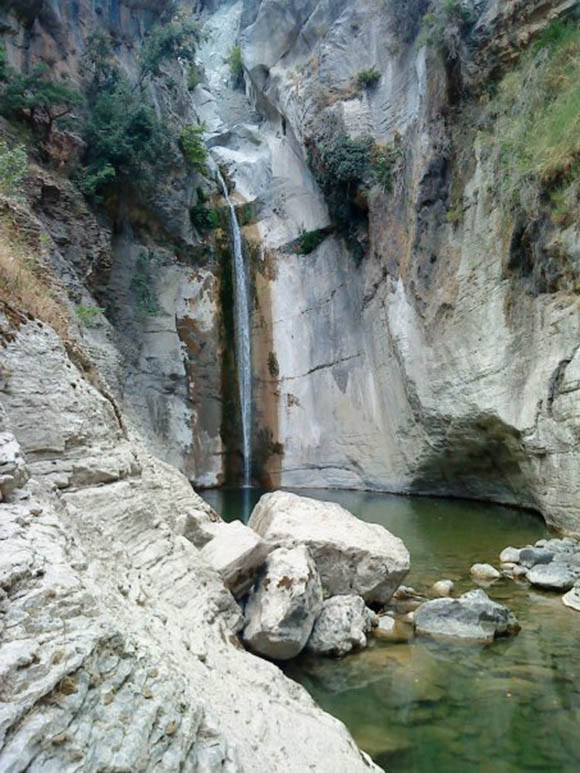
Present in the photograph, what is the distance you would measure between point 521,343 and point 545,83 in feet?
15.9

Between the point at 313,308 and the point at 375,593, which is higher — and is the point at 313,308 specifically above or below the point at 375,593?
above

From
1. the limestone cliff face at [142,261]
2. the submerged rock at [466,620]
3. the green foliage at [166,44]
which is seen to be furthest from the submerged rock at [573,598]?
the green foliage at [166,44]

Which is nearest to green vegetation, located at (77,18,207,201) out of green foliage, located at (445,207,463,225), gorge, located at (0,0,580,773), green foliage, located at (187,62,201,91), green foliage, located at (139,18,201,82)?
green foliage, located at (139,18,201,82)

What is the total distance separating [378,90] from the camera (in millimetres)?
18281

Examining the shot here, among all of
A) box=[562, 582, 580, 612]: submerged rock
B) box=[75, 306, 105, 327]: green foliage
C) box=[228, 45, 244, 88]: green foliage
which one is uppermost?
box=[228, 45, 244, 88]: green foliage

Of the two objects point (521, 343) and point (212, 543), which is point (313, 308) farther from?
point (212, 543)

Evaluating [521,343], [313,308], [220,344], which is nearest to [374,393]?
[313,308]

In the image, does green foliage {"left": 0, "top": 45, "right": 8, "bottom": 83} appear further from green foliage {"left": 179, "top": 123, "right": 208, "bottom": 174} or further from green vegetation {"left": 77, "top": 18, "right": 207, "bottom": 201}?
green foliage {"left": 179, "top": 123, "right": 208, "bottom": 174}

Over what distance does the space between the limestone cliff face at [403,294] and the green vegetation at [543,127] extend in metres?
0.53

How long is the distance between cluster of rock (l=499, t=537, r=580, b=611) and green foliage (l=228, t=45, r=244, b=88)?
2743 centimetres

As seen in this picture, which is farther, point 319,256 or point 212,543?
point 319,256

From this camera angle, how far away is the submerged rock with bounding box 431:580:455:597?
655cm

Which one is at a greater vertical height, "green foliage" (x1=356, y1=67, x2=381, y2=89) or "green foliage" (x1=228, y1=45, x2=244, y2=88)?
"green foliage" (x1=228, y1=45, x2=244, y2=88)

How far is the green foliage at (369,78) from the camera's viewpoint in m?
18.3
